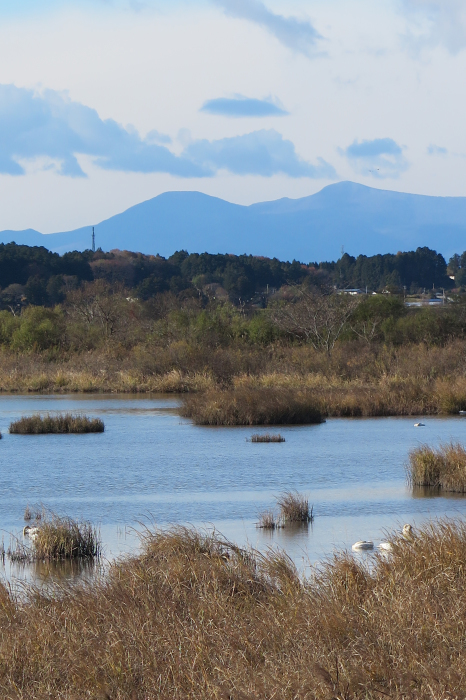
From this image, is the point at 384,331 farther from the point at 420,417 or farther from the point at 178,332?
the point at 420,417

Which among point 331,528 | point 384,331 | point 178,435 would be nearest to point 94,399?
point 178,435

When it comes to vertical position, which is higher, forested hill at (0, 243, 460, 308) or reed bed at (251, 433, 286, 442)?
forested hill at (0, 243, 460, 308)

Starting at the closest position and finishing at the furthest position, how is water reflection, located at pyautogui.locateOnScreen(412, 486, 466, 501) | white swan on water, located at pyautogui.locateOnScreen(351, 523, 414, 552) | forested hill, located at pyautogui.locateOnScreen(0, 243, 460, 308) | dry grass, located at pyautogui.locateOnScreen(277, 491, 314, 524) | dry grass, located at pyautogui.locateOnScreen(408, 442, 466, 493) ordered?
1. white swan on water, located at pyautogui.locateOnScreen(351, 523, 414, 552)
2. dry grass, located at pyautogui.locateOnScreen(277, 491, 314, 524)
3. water reflection, located at pyautogui.locateOnScreen(412, 486, 466, 501)
4. dry grass, located at pyautogui.locateOnScreen(408, 442, 466, 493)
5. forested hill, located at pyautogui.locateOnScreen(0, 243, 460, 308)

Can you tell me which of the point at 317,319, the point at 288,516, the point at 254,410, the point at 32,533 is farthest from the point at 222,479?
the point at 317,319

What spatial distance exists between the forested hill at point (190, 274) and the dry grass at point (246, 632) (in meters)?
62.3

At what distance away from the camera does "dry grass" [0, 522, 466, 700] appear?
561 cm

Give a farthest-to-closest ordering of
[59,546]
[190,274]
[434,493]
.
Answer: [190,274]
[434,493]
[59,546]

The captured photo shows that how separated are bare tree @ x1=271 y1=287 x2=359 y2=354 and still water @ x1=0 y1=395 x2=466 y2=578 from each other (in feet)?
52.1

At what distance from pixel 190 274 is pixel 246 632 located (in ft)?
311

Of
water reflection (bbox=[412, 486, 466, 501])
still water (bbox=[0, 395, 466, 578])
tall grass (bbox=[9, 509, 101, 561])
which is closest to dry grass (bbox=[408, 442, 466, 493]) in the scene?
water reflection (bbox=[412, 486, 466, 501])

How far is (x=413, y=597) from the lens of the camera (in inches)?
267

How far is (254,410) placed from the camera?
2733cm

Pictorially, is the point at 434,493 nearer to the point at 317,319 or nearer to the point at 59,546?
the point at 59,546

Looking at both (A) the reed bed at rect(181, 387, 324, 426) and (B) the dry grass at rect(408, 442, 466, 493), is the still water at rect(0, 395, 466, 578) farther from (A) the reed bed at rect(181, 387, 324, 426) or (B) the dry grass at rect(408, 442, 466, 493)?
(A) the reed bed at rect(181, 387, 324, 426)
